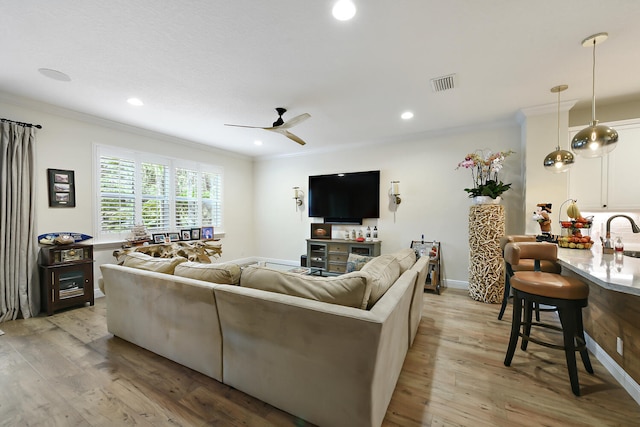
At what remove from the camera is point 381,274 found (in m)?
1.81

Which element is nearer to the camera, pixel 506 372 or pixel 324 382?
pixel 324 382

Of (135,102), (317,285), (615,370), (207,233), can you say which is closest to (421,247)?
(615,370)

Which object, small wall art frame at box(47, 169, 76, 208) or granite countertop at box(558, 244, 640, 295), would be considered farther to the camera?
small wall art frame at box(47, 169, 76, 208)

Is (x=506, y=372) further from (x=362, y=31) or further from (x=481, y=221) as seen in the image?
(x=362, y=31)

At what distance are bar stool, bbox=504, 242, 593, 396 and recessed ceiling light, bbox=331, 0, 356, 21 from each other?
2103 millimetres

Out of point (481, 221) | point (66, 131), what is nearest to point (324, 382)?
point (481, 221)

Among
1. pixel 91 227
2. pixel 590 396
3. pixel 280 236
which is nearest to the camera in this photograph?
pixel 590 396

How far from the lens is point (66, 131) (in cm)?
358

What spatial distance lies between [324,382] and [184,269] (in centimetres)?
146

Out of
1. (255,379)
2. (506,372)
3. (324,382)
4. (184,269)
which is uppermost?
(184,269)

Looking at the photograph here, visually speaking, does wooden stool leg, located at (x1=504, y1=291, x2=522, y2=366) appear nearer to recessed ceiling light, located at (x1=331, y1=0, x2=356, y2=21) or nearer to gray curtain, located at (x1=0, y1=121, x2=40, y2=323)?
recessed ceiling light, located at (x1=331, y1=0, x2=356, y2=21)

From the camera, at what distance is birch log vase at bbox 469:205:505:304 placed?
11.7 ft

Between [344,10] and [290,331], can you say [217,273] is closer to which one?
[290,331]

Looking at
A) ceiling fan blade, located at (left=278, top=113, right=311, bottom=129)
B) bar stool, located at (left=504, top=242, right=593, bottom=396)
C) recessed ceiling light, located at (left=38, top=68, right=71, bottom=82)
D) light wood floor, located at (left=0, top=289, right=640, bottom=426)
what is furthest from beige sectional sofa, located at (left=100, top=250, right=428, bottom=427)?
recessed ceiling light, located at (left=38, top=68, right=71, bottom=82)
